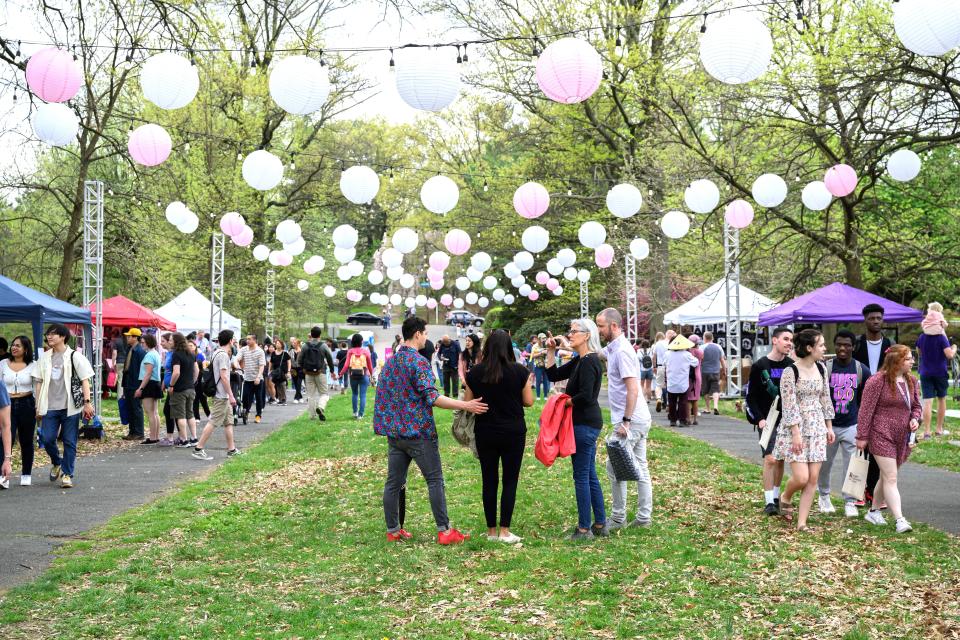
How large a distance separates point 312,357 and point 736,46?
36.7 feet

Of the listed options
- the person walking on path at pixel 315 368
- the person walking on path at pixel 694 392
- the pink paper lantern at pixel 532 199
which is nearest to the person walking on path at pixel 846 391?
the person walking on path at pixel 694 392

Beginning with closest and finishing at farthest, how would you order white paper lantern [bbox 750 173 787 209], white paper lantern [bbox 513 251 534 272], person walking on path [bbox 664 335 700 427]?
1. white paper lantern [bbox 750 173 787 209]
2. person walking on path [bbox 664 335 700 427]
3. white paper lantern [bbox 513 251 534 272]

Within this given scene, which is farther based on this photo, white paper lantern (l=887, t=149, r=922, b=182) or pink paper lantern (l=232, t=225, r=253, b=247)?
pink paper lantern (l=232, t=225, r=253, b=247)

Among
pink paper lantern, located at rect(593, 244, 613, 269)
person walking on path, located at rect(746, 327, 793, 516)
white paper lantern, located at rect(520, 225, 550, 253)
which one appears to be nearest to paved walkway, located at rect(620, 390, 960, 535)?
person walking on path, located at rect(746, 327, 793, 516)

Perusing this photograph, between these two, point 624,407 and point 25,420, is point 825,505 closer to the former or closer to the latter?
point 624,407

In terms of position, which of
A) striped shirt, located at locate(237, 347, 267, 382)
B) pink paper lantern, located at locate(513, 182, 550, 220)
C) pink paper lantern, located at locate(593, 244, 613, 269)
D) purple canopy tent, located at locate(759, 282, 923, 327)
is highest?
pink paper lantern, located at locate(513, 182, 550, 220)

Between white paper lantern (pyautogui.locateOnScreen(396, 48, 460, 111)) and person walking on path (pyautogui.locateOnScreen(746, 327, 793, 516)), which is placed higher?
white paper lantern (pyautogui.locateOnScreen(396, 48, 460, 111))

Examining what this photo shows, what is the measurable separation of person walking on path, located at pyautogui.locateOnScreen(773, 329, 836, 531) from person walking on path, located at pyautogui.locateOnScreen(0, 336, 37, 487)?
26.3 feet

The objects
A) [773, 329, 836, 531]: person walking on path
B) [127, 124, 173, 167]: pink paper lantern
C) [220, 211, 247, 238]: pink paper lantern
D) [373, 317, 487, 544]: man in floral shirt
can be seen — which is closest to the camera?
[373, 317, 487, 544]: man in floral shirt

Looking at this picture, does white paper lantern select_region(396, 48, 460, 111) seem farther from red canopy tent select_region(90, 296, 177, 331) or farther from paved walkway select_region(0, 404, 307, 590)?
red canopy tent select_region(90, 296, 177, 331)

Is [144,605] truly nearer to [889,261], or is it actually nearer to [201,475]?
[201,475]

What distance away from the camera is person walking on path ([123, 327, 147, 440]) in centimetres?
1550

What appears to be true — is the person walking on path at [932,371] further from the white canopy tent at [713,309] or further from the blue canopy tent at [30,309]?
the blue canopy tent at [30,309]

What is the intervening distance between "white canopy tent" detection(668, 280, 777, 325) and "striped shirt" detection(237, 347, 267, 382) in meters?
11.2
